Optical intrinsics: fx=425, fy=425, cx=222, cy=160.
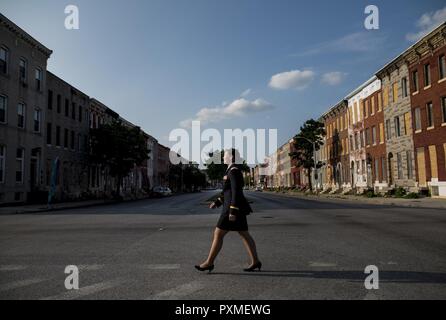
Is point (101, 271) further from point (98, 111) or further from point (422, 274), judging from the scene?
point (98, 111)

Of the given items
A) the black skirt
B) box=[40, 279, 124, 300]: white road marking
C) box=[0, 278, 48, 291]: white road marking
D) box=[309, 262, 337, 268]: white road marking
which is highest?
the black skirt

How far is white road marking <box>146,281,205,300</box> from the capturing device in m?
5.28

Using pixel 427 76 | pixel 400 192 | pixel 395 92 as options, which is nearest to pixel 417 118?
pixel 427 76

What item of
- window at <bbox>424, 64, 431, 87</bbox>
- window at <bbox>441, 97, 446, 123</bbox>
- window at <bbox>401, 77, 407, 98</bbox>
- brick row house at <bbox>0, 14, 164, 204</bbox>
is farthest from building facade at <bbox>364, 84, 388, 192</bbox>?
brick row house at <bbox>0, 14, 164, 204</bbox>

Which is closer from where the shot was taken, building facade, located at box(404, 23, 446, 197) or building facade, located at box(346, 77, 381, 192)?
building facade, located at box(404, 23, 446, 197)

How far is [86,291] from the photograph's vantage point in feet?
18.4

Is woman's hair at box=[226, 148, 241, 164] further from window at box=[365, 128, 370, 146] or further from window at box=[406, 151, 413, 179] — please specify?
window at box=[365, 128, 370, 146]

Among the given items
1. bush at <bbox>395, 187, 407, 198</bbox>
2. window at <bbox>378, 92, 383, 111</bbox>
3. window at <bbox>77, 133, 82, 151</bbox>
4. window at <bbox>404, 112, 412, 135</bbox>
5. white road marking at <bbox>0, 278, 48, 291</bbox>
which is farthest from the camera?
window at <bbox>77, 133, 82, 151</bbox>

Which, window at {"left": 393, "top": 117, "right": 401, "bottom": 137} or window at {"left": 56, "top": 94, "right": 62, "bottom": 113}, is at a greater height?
window at {"left": 56, "top": 94, "right": 62, "bottom": 113}

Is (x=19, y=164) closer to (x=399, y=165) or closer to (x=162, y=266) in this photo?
(x=162, y=266)

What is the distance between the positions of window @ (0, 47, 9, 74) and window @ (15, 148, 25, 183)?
5.74 metres

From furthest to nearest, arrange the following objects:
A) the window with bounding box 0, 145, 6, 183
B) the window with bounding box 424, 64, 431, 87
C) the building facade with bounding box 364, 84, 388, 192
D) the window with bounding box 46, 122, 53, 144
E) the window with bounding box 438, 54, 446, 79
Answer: the building facade with bounding box 364, 84, 388, 192 < the window with bounding box 46, 122, 53, 144 < the window with bounding box 424, 64, 431, 87 < the window with bounding box 438, 54, 446, 79 < the window with bounding box 0, 145, 6, 183
